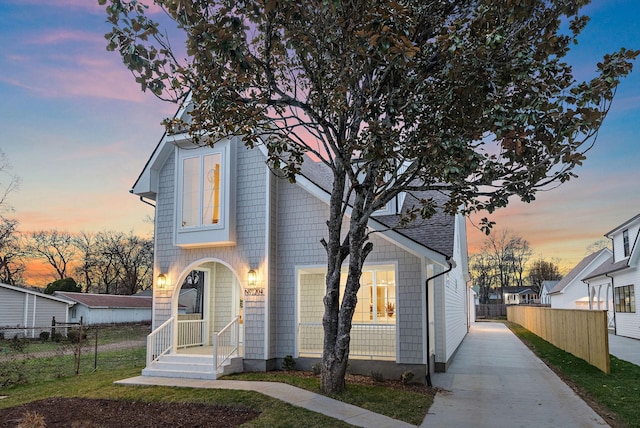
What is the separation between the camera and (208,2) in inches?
298

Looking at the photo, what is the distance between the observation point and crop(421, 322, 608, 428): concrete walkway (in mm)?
7492

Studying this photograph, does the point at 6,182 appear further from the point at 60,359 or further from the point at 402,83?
the point at 402,83

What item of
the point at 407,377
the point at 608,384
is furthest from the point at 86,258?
the point at 608,384

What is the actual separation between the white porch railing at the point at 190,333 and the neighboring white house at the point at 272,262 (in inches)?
1.5

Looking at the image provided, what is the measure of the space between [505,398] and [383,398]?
94.8 inches

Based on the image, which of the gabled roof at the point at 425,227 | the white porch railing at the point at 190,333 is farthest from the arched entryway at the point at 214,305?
the gabled roof at the point at 425,227

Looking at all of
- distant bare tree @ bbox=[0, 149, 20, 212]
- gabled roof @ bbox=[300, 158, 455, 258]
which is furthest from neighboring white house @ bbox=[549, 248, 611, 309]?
distant bare tree @ bbox=[0, 149, 20, 212]

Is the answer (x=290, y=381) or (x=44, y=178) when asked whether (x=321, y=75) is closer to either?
(x=290, y=381)

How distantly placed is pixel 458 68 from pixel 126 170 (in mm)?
16278

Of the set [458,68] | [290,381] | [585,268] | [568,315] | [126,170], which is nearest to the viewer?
[458,68]

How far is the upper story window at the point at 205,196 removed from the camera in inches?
481

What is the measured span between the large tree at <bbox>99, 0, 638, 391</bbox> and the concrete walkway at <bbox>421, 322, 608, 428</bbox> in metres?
2.17

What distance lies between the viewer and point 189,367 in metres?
11.2

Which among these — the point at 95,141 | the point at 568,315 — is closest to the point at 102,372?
the point at 95,141
